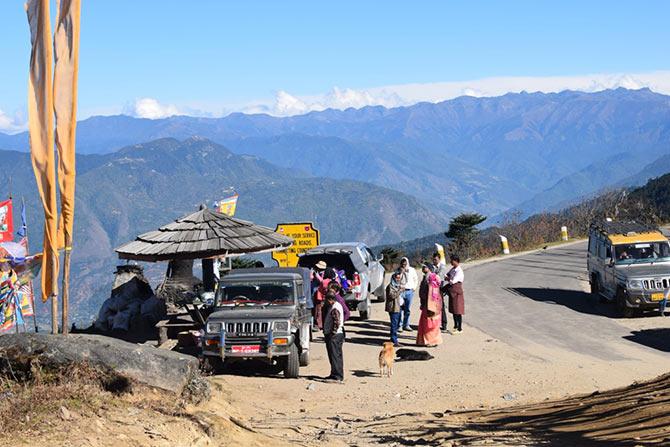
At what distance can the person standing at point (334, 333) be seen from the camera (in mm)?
14195

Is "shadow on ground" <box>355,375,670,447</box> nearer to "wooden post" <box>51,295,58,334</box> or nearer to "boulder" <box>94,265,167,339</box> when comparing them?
"wooden post" <box>51,295,58,334</box>

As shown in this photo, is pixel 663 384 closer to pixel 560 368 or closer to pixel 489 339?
pixel 560 368

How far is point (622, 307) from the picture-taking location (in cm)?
2108

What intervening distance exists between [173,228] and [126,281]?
3.78 meters

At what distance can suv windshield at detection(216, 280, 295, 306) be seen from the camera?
50.9 ft

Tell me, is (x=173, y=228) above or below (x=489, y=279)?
above

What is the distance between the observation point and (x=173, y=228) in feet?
65.5

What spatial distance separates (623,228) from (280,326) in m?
12.4

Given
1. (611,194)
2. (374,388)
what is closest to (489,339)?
(374,388)

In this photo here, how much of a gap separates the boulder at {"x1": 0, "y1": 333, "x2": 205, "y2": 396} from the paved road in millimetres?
8235

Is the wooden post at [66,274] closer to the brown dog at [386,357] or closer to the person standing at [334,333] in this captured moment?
the person standing at [334,333]

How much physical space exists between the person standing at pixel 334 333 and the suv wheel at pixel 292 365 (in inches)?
23.5

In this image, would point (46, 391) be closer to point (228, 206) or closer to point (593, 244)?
point (593, 244)

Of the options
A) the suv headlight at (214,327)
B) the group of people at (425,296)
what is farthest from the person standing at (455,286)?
the suv headlight at (214,327)
